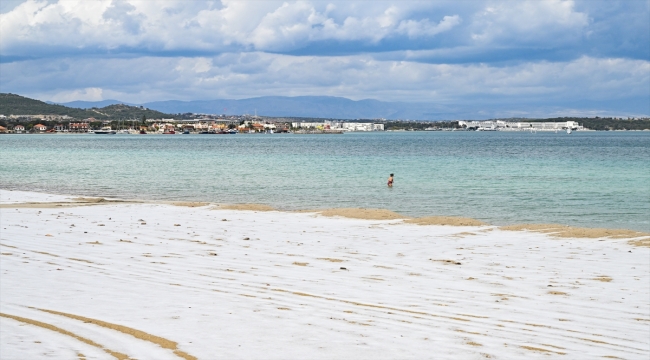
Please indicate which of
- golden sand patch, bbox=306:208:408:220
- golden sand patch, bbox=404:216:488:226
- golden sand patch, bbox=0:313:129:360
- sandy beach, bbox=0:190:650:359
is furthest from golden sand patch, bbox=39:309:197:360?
golden sand patch, bbox=306:208:408:220

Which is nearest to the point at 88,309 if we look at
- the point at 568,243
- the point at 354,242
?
the point at 354,242

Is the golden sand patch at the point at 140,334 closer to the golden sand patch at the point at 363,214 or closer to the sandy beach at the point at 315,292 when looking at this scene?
the sandy beach at the point at 315,292

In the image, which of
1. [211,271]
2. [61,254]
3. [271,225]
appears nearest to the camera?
[211,271]

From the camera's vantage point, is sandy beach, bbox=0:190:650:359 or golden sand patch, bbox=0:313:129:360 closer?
golden sand patch, bbox=0:313:129:360

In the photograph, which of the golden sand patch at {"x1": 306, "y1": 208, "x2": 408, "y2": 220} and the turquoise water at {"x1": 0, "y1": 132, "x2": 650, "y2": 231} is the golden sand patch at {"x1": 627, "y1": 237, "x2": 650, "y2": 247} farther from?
the golden sand patch at {"x1": 306, "y1": 208, "x2": 408, "y2": 220}

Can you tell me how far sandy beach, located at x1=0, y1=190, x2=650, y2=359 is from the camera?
860 centimetres

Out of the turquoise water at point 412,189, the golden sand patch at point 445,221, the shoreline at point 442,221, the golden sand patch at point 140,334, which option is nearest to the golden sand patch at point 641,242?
the shoreline at point 442,221

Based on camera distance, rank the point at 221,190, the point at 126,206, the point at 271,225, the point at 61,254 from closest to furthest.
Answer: the point at 61,254
the point at 271,225
the point at 126,206
the point at 221,190

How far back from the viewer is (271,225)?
69.7 feet

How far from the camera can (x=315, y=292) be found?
11.6 m

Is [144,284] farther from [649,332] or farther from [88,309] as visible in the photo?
[649,332]

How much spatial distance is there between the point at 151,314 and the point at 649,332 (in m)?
6.70

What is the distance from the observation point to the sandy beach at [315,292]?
8.60 m

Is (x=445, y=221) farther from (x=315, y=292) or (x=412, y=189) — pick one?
(x=412, y=189)
